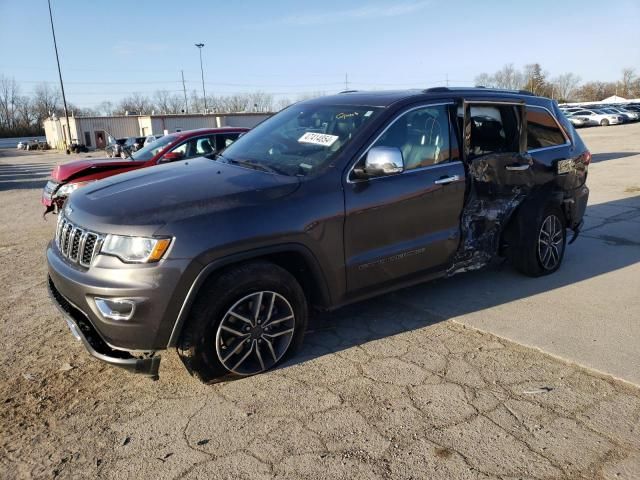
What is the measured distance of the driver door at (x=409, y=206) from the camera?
12.0 ft

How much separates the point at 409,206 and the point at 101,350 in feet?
7.69

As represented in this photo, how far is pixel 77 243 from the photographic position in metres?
3.18

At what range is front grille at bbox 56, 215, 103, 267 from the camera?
3029mm

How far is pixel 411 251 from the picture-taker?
13.0ft

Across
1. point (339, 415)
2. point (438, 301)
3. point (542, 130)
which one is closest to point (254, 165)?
point (339, 415)

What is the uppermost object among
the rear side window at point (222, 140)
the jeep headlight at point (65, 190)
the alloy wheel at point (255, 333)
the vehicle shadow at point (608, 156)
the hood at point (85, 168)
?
the rear side window at point (222, 140)

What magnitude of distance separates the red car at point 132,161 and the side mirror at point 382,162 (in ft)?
12.1

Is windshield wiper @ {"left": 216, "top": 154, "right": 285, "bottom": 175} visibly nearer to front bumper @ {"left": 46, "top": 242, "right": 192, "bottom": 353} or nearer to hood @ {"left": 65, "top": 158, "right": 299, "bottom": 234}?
hood @ {"left": 65, "top": 158, "right": 299, "bottom": 234}

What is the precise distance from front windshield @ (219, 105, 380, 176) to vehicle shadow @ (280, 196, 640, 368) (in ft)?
4.35

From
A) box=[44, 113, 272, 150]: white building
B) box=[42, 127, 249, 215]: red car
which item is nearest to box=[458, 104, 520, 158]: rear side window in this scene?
box=[42, 127, 249, 215]: red car

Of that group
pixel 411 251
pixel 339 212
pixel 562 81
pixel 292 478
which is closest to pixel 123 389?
pixel 292 478

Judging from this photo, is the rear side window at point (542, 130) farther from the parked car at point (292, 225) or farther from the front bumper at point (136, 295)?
the front bumper at point (136, 295)

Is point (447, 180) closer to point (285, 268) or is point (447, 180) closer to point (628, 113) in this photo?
point (285, 268)

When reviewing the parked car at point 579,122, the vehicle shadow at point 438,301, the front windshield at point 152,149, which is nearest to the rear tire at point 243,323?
the vehicle shadow at point 438,301
